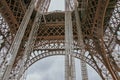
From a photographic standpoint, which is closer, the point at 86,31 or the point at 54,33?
the point at 86,31

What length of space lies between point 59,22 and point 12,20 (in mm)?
5601

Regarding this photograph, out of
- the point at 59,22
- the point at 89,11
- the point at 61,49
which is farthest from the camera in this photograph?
the point at 61,49

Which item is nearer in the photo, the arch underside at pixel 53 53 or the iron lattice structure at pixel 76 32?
the iron lattice structure at pixel 76 32

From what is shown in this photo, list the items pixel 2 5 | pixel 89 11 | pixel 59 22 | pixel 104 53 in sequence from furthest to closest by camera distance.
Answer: pixel 59 22 < pixel 104 53 < pixel 89 11 < pixel 2 5

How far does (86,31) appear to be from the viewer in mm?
30453

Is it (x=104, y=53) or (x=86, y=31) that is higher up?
(x=86, y=31)

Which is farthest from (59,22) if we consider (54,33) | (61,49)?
(61,49)

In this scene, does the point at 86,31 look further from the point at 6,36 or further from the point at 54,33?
the point at 6,36

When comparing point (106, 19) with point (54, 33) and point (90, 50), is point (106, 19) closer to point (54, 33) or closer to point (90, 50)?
point (90, 50)

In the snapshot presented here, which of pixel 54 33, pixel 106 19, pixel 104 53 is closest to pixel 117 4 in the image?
pixel 106 19

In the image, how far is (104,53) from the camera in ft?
96.4

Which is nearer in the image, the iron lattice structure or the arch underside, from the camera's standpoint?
the iron lattice structure

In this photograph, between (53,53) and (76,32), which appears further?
(53,53)

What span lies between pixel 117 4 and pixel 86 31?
14.2ft
